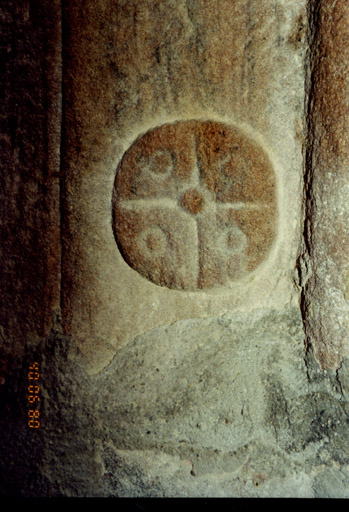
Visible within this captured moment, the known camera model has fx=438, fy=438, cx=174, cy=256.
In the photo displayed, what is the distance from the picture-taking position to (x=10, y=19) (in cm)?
128

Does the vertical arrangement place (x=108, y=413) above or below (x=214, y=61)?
below

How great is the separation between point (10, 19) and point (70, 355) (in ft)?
3.30

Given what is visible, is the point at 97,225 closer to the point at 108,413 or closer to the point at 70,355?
the point at 70,355

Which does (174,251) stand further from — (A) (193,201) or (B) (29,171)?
(B) (29,171)

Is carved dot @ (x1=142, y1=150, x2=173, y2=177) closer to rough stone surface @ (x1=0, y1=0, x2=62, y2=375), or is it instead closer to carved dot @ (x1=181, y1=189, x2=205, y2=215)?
carved dot @ (x1=181, y1=189, x2=205, y2=215)

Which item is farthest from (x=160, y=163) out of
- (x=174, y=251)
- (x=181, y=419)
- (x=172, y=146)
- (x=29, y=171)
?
(x=181, y=419)

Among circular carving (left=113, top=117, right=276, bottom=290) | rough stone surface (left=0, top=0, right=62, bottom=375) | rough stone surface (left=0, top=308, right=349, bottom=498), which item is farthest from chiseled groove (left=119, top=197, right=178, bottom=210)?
rough stone surface (left=0, top=308, right=349, bottom=498)

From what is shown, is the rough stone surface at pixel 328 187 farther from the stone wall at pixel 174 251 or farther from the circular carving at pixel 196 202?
the circular carving at pixel 196 202

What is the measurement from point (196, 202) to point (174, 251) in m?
0.16

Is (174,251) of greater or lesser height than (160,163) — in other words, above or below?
below

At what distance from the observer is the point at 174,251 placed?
128 cm

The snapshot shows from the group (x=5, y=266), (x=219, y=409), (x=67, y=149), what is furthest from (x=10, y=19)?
(x=219, y=409)

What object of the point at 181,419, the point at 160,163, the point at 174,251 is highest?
the point at 160,163

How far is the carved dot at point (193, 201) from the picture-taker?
126 centimetres
